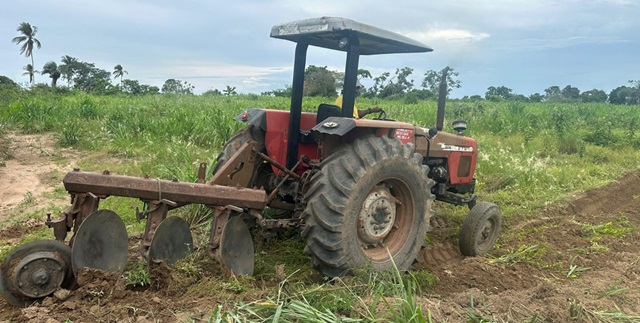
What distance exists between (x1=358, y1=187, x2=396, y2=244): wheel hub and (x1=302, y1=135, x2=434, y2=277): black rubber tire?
0.11ft

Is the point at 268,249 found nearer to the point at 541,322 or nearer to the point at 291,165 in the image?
the point at 291,165

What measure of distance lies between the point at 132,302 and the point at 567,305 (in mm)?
2700

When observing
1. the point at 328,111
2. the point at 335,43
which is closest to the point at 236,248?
the point at 328,111

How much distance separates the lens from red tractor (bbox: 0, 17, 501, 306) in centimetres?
322

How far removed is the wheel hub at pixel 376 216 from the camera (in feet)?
12.9

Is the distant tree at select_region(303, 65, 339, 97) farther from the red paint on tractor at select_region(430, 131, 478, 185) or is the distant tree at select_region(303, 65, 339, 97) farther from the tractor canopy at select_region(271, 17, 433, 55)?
the red paint on tractor at select_region(430, 131, 478, 185)

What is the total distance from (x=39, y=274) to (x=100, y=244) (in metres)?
0.40

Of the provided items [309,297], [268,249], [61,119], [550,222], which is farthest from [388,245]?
[61,119]

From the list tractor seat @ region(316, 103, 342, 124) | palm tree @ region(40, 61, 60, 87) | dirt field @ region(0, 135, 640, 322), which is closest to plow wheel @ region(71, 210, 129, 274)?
dirt field @ region(0, 135, 640, 322)

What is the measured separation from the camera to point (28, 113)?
35.9ft

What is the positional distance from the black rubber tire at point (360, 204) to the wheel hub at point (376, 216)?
3 cm

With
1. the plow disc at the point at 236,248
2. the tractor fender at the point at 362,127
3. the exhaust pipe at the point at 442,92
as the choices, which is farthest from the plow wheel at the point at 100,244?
the exhaust pipe at the point at 442,92

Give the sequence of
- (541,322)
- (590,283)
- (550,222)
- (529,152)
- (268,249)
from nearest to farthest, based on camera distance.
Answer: (541,322)
(590,283)
(268,249)
(550,222)
(529,152)

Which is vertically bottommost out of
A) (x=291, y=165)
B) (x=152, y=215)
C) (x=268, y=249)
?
(x=268, y=249)
